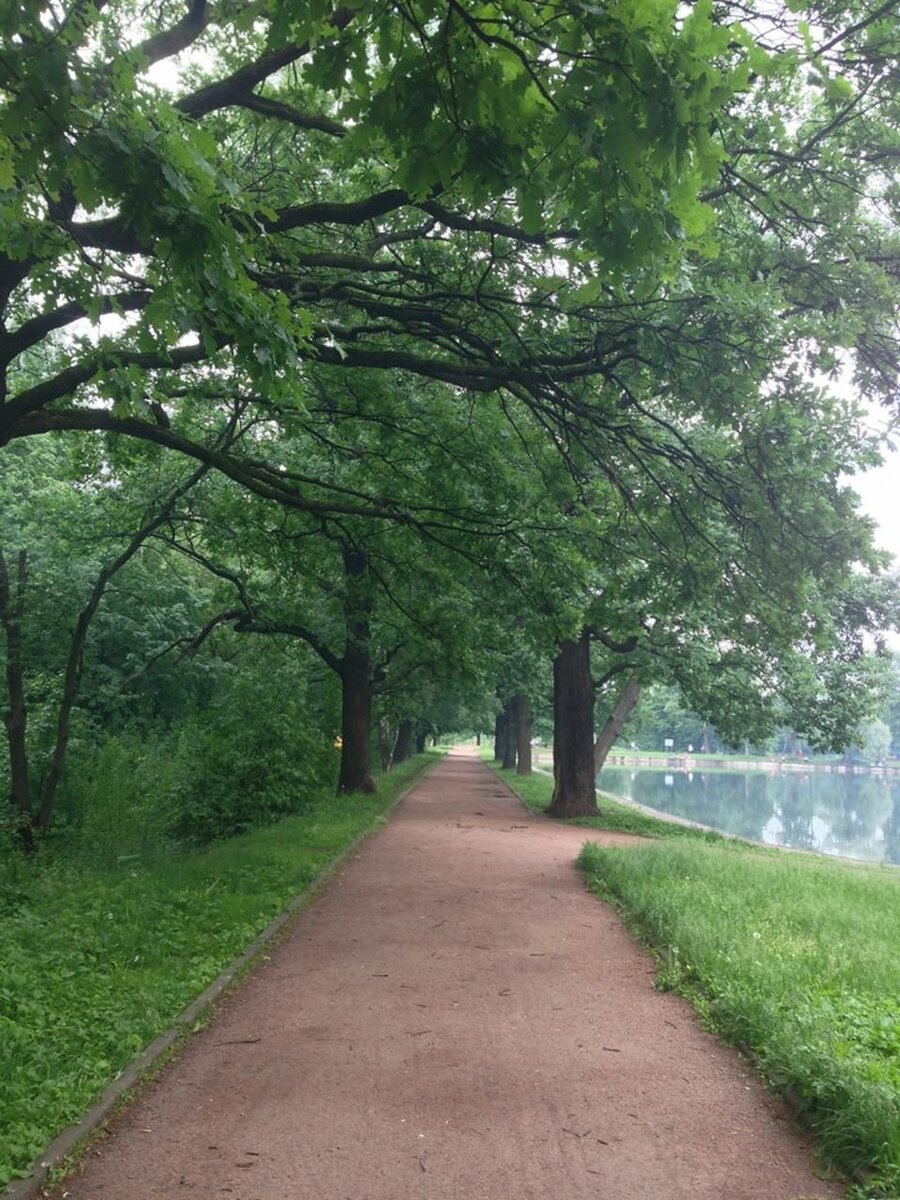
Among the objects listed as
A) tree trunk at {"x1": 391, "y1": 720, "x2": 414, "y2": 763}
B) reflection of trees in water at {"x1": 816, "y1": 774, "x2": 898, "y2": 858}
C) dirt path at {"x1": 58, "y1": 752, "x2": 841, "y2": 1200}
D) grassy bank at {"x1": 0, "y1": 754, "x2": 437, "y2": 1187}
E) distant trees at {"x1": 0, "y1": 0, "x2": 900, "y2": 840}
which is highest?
distant trees at {"x1": 0, "y1": 0, "x2": 900, "y2": 840}

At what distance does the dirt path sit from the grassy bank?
0.31 metres

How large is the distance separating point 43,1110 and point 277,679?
15.6 meters

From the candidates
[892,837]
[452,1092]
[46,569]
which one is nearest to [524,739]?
[892,837]

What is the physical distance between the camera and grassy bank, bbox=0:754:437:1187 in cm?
442

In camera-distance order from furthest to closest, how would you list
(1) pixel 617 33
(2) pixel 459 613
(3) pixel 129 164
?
(2) pixel 459 613
(3) pixel 129 164
(1) pixel 617 33

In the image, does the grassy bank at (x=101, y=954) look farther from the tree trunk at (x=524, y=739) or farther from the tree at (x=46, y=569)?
the tree trunk at (x=524, y=739)

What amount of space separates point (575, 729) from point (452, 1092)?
1626cm

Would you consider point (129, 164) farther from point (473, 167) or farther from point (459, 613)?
point (459, 613)

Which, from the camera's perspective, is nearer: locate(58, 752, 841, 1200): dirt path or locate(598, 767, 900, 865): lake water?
locate(58, 752, 841, 1200): dirt path

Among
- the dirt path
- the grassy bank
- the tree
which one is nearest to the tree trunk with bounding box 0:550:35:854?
the tree

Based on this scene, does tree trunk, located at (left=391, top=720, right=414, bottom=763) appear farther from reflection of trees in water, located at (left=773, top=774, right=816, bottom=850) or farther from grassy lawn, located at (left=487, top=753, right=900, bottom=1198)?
grassy lawn, located at (left=487, top=753, right=900, bottom=1198)

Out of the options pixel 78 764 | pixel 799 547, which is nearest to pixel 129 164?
pixel 799 547

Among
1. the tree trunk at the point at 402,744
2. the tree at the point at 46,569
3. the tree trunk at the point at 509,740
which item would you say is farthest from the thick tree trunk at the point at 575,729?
the tree trunk at the point at 509,740

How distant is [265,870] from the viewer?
1091 cm
